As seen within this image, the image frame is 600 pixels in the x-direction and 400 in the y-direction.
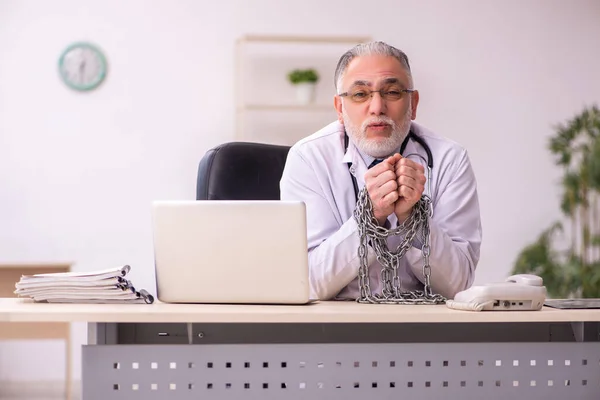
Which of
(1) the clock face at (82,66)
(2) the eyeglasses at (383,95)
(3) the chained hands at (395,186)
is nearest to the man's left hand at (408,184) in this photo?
(3) the chained hands at (395,186)

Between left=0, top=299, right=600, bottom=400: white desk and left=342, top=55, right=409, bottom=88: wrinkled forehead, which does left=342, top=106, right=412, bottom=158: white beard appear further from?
left=0, top=299, right=600, bottom=400: white desk

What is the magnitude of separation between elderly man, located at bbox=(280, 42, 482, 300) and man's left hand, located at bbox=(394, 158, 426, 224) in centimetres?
2

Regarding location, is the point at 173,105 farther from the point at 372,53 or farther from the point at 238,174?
the point at 372,53

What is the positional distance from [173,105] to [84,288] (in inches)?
120

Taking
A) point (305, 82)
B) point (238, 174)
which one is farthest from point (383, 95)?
point (305, 82)

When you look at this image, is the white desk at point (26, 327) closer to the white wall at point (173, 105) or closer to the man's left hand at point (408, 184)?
the white wall at point (173, 105)

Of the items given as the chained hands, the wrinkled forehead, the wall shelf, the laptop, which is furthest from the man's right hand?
the wall shelf

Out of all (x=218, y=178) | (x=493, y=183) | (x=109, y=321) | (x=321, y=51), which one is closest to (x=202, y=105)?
(x=321, y=51)

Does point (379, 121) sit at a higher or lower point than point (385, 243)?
higher

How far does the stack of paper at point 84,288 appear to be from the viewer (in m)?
1.57

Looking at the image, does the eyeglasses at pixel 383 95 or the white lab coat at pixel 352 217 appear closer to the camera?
the white lab coat at pixel 352 217

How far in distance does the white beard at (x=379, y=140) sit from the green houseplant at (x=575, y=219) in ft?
7.78

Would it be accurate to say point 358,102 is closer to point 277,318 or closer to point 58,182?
point 277,318

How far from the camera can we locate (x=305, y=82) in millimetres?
4465
